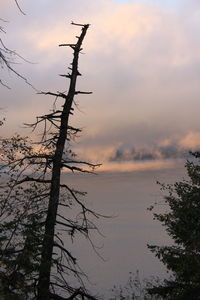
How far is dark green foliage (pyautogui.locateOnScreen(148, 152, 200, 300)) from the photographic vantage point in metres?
19.0

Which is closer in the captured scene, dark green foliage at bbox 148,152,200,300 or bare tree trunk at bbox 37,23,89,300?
bare tree trunk at bbox 37,23,89,300

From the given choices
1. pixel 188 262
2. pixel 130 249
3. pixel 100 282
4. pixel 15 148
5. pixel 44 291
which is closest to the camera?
pixel 15 148

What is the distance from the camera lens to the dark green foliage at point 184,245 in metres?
19.0

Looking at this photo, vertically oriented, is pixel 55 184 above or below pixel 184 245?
above

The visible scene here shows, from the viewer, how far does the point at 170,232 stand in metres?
20.8

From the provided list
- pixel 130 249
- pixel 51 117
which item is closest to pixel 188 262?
pixel 51 117

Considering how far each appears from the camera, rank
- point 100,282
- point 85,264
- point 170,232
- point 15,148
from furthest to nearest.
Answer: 1. point 85,264
2. point 100,282
3. point 170,232
4. point 15,148

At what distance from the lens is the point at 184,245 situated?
66.6ft

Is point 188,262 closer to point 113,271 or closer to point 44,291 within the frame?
point 44,291

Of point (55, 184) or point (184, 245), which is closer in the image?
point (55, 184)

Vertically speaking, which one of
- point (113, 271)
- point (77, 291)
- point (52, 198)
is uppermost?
point (52, 198)

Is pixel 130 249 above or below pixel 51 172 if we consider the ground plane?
below

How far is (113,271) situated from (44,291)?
92.3 metres

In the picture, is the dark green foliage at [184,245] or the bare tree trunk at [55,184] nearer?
the bare tree trunk at [55,184]
